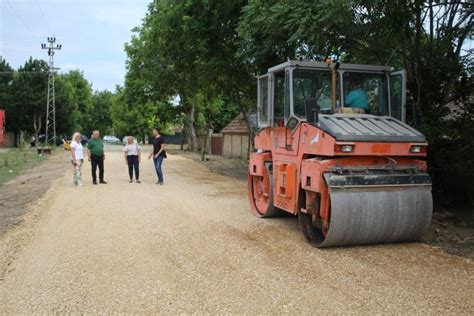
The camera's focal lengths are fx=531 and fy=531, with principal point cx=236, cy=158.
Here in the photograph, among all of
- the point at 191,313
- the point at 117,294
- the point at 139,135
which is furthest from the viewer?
the point at 139,135

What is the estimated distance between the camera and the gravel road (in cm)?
553

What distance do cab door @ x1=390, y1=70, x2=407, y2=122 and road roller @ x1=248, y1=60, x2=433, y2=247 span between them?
0.06ft

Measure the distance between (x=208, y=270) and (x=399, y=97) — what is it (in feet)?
15.6

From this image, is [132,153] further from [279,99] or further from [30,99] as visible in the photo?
A: [30,99]

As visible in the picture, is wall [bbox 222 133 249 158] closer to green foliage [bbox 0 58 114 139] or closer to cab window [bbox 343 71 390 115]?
green foliage [bbox 0 58 114 139]

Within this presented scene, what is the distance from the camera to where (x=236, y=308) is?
5.40 metres

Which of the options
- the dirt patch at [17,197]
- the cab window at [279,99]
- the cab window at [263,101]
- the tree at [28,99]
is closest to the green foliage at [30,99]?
the tree at [28,99]

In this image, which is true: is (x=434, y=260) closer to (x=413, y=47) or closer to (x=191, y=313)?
(x=191, y=313)

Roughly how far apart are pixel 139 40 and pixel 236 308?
36.4 meters

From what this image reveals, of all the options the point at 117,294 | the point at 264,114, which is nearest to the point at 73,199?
the point at 264,114

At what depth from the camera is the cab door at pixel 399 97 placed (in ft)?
30.2

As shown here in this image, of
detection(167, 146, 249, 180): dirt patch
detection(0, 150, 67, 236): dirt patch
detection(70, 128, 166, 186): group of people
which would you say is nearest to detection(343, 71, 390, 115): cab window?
detection(0, 150, 67, 236): dirt patch

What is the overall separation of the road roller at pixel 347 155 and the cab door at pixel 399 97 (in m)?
0.02

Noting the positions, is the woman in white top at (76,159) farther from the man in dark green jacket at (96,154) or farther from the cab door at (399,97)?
the cab door at (399,97)
